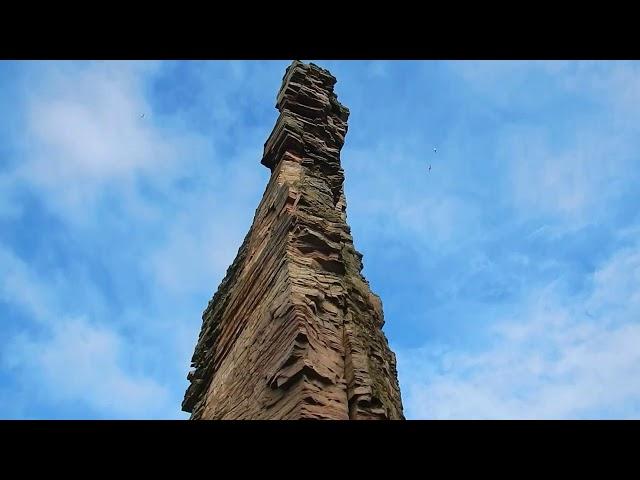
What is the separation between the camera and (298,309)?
9695 mm

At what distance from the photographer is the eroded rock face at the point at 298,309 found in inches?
351

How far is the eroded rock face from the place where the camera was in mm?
8914
